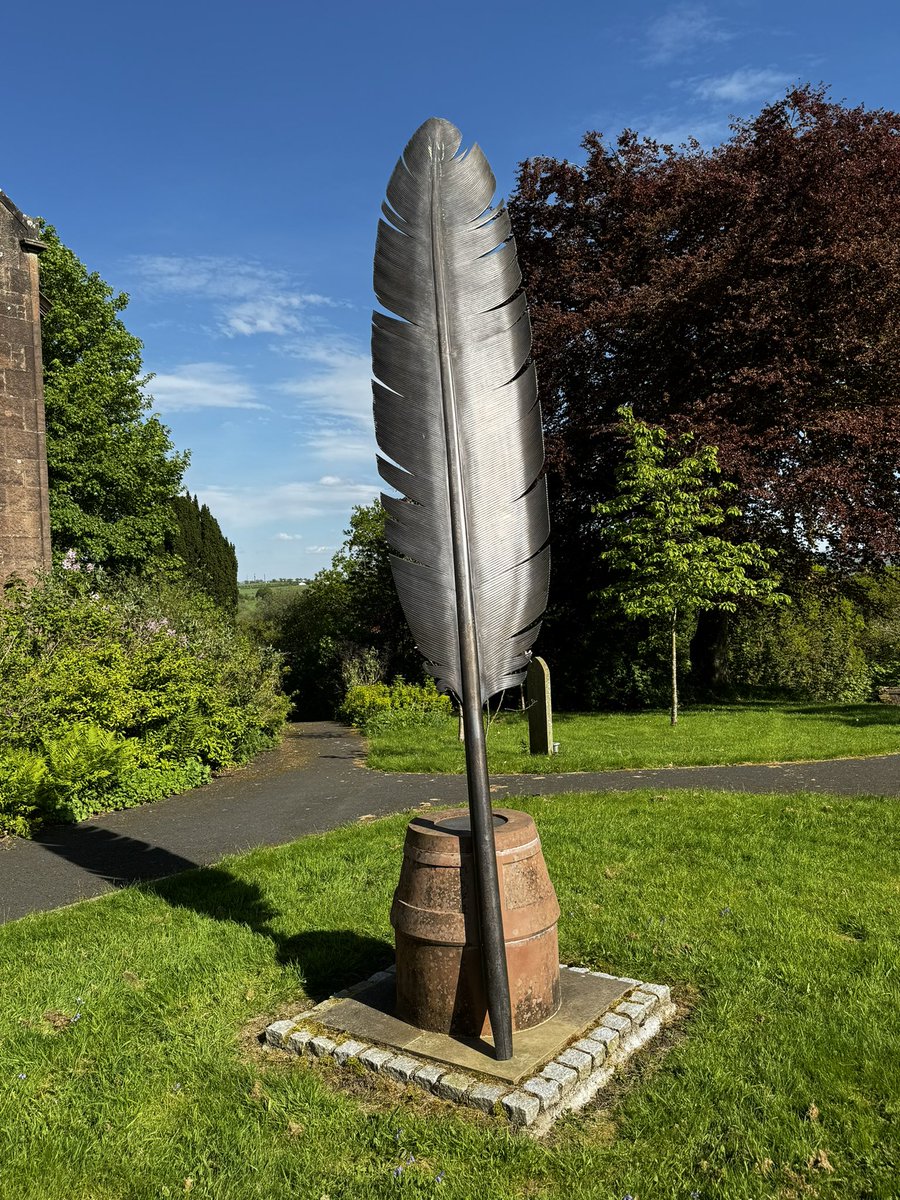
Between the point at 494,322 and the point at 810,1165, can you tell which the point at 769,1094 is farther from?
the point at 494,322

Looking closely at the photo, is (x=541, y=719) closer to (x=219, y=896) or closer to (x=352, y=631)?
(x=219, y=896)

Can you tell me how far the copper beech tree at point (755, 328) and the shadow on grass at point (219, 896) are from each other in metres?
12.3

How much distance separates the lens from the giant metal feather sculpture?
378 cm

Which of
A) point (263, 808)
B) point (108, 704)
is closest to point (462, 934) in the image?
point (263, 808)

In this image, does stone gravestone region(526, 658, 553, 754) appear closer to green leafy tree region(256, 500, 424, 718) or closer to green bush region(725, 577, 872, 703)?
green leafy tree region(256, 500, 424, 718)

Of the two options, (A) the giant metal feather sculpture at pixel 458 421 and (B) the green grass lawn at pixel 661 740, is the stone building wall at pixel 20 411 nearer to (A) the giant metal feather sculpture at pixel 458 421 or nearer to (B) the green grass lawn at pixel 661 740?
(B) the green grass lawn at pixel 661 740

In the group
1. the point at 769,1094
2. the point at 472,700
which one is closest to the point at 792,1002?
the point at 769,1094

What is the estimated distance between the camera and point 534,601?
386 centimetres

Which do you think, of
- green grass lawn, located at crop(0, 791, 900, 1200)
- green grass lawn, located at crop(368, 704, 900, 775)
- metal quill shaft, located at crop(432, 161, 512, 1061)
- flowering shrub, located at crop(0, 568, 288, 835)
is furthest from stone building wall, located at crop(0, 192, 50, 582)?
metal quill shaft, located at crop(432, 161, 512, 1061)

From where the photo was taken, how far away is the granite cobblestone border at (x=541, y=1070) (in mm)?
3209

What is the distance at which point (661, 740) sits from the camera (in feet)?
42.1

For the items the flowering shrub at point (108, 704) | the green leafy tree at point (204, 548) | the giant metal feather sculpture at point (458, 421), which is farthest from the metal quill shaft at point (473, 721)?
the green leafy tree at point (204, 548)

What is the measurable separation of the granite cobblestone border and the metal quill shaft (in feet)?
A: 0.73

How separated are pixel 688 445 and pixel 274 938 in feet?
45.4
